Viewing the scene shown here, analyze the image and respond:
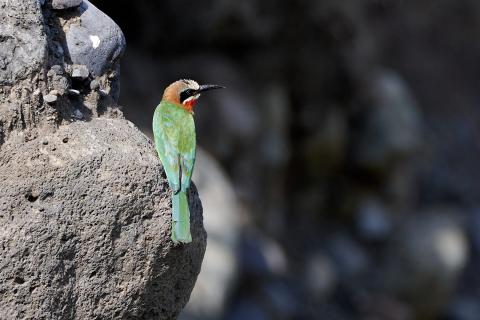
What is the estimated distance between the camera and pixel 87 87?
139 inches

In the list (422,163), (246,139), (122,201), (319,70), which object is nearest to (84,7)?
(122,201)

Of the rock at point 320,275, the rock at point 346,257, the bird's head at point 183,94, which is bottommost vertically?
the bird's head at point 183,94

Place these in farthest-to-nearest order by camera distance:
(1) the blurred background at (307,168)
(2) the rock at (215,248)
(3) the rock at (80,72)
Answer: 1. (1) the blurred background at (307,168)
2. (2) the rock at (215,248)
3. (3) the rock at (80,72)

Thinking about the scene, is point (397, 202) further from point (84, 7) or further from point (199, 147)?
point (84, 7)

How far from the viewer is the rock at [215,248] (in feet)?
24.0

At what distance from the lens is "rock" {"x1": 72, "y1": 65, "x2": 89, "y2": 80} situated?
3.50 m

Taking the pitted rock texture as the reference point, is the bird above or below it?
above

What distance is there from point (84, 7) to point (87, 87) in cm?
30

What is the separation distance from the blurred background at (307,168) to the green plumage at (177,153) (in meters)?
3.22

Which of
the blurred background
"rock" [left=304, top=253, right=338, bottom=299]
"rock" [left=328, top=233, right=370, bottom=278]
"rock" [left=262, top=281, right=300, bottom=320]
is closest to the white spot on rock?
the blurred background

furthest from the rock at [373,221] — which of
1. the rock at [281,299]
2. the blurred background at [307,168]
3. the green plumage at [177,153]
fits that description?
the green plumage at [177,153]

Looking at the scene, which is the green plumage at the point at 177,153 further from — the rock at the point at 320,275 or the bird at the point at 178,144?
the rock at the point at 320,275

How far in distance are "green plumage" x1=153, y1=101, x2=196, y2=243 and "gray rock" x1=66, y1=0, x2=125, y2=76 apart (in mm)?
369

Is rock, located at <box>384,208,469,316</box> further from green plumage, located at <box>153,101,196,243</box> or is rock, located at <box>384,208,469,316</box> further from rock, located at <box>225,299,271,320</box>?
green plumage, located at <box>153,101,196,243</box>
